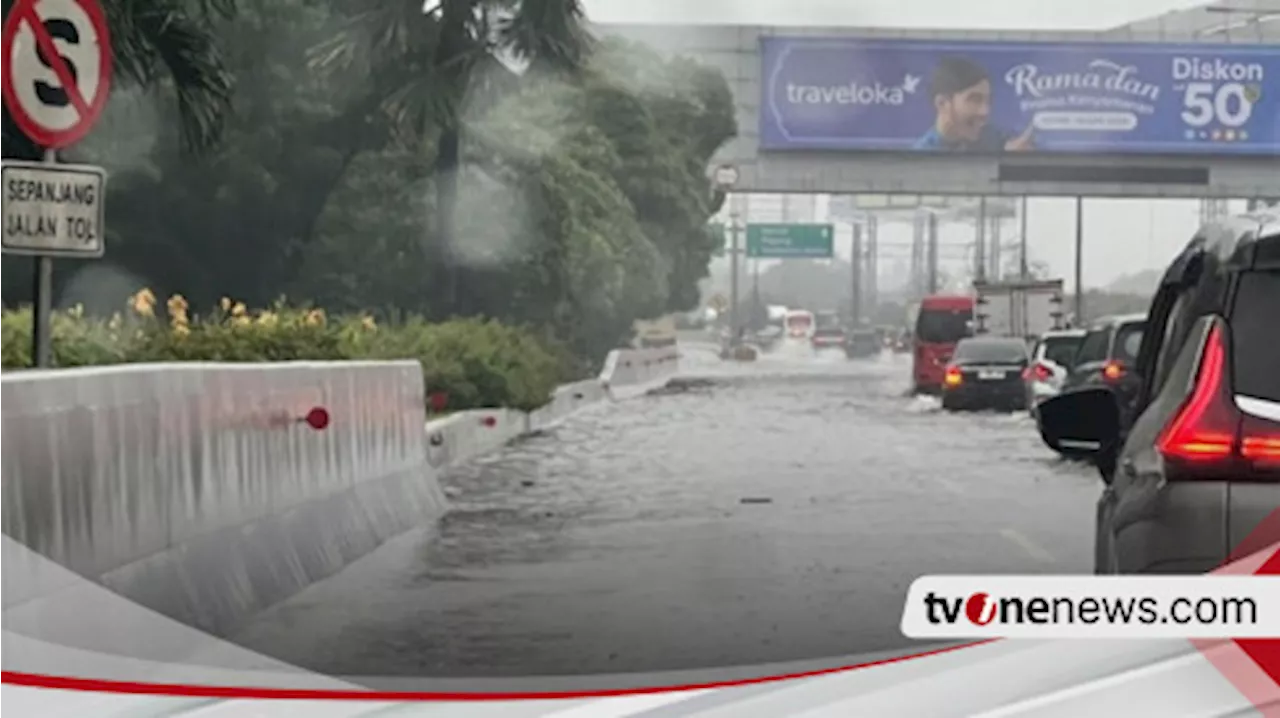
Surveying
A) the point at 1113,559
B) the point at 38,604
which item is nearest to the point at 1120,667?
the point at 1113,559

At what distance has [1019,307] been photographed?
359cm

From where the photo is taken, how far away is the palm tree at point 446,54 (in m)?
3.52

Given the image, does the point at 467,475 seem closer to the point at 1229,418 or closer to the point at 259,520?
the point at 259,520

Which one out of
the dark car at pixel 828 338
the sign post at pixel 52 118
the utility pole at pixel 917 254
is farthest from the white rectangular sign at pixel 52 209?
the utility pole at pixel 917 254

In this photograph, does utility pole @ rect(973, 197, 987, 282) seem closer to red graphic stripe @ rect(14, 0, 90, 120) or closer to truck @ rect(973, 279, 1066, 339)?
truck @ rect(973, 279, 1066, 339)

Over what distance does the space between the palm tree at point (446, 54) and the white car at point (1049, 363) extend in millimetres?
850

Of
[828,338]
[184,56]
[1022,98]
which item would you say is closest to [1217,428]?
[1022,98]

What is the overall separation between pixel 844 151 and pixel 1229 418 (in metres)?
0.66

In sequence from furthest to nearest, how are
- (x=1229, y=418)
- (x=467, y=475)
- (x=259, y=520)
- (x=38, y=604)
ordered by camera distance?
(x=259, y=520) → (x=467, y=475) → (x=38, y=604) → (x=1229, y=418)

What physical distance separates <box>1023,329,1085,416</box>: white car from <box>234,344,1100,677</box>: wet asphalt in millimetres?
65

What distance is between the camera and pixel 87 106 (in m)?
3.38

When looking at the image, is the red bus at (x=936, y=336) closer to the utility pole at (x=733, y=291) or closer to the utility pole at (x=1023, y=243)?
the utility pole at (x=1023, y=243)

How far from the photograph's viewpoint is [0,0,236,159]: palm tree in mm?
3412

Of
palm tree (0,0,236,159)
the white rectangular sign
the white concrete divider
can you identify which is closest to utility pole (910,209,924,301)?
the white concrete divider
